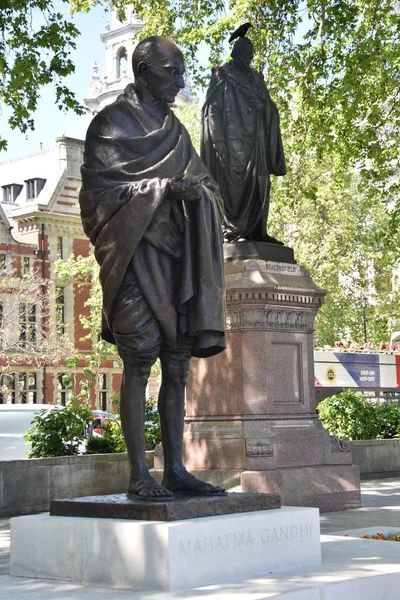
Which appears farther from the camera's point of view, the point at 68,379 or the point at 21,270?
the point at 21,270

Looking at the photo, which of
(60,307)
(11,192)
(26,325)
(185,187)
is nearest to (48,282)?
(60,307)

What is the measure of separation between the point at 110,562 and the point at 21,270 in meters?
62.0

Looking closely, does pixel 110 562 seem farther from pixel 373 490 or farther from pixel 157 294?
pixel 373 490

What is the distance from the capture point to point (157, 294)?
583 cm

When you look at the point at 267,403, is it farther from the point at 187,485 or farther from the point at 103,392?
the point at 103,392

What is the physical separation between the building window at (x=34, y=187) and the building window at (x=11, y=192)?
1923mm

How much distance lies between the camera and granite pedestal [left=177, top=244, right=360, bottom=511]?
1194cm

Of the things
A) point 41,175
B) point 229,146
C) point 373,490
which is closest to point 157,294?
point 229,146

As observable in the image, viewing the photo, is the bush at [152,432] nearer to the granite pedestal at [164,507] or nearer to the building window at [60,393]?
the granite pedestal at [164,507]

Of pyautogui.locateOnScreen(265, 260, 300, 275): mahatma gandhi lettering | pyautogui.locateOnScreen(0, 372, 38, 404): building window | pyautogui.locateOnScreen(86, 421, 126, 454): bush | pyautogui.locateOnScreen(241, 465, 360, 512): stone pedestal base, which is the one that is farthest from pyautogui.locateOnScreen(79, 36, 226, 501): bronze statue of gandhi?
pyautogui.locateOnScreen(0, 372, 38, 404): building window

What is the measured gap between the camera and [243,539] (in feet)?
18.1

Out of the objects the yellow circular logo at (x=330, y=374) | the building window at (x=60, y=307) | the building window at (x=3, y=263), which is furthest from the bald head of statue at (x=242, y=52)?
the building window at (x=60, y=307)

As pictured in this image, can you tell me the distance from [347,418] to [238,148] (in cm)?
827

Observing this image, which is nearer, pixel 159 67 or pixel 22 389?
pixel 159 67
